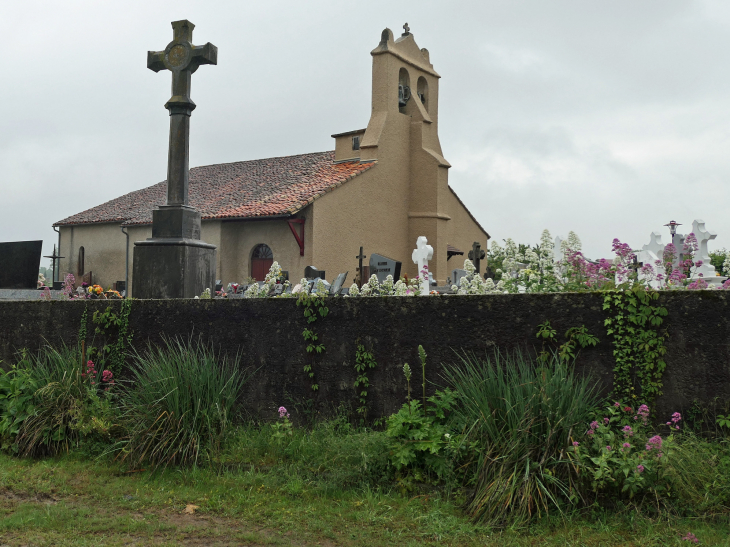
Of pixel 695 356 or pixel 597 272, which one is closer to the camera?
pixel 695 356

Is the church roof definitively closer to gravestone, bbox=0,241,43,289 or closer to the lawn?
gravestone, bbox=0,241,43,289

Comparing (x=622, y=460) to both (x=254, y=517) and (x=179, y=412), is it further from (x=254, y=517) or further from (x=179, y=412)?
(x=179, y=412)

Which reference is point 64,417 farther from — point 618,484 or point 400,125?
point 400,125

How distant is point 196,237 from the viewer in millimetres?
10039

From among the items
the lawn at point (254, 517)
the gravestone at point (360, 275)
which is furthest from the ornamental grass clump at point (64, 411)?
the gravestone at point (360, 275)

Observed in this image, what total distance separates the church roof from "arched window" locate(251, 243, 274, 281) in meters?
1.55

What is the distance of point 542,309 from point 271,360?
8.61 feet

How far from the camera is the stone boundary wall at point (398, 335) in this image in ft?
15.5

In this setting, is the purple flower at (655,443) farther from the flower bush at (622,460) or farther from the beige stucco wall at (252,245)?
the beige stucco wall at (252,245)

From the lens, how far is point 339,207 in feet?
79.6

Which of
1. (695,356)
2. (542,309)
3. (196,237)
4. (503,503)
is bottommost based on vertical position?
(503,503)

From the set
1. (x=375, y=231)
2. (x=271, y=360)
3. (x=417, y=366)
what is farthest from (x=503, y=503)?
(x=375, y=231)

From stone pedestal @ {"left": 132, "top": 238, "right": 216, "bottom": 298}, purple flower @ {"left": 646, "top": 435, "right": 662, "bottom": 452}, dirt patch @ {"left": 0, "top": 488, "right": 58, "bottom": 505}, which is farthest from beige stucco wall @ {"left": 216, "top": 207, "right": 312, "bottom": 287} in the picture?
purple flower @ {"left": 646, "top": 435, "right": 662, "bottom": 452}

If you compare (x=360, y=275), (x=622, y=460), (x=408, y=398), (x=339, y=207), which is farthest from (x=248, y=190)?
(x=622, y=460)
